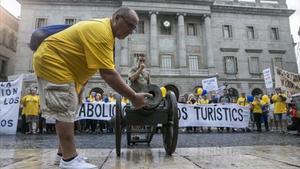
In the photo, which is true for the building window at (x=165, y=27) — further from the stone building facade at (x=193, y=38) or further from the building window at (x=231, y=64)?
the building window at (x=231, y=64)

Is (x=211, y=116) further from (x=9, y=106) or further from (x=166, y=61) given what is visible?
(x=166, y=61)

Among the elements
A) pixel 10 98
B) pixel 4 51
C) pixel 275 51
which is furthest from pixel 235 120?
pixel 4 51

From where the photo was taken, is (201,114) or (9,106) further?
(201,114)

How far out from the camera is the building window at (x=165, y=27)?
3045cm

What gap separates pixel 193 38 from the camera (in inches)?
1208

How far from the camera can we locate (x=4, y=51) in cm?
3516

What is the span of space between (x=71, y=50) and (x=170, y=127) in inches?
76.9

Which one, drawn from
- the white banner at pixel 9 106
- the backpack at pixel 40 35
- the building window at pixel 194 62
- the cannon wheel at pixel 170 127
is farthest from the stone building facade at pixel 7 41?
the backpack at pixel 40 35

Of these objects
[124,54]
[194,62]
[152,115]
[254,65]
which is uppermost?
[124,54]

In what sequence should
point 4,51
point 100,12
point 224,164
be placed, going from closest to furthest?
point 224,164 → point 100,12 → point 4,51

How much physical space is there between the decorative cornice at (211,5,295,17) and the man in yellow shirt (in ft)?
102

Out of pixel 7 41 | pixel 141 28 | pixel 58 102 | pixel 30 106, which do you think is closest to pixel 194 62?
pixel 141 28

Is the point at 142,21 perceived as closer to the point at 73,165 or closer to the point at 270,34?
the point at 270,34

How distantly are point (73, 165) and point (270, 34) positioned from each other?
113 ft
